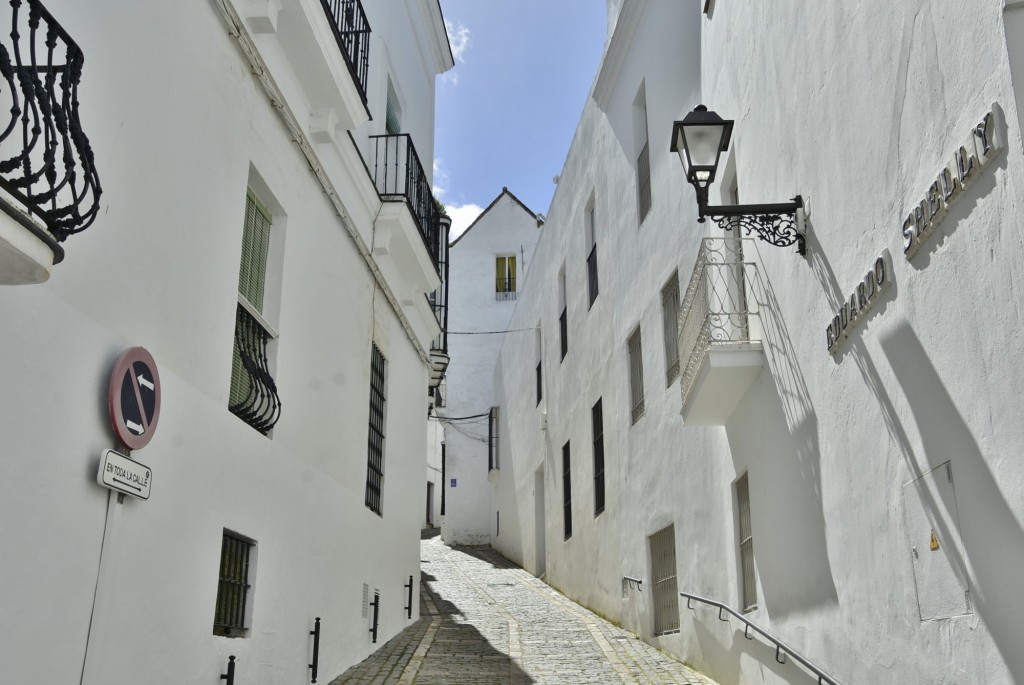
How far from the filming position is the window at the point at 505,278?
2944 cm

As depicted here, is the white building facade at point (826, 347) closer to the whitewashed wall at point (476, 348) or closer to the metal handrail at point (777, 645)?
the metal handrail at point (777, 645)

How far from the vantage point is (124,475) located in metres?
4.81

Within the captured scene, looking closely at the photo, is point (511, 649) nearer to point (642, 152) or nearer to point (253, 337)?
point (253, 337)

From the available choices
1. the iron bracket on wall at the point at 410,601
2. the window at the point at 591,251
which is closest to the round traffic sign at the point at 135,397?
the iron bracket on wall at the point at 410,601

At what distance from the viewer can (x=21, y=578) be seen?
13.1 ft

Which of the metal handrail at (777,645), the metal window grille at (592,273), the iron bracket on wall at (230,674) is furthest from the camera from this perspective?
the metal window grille at (592,273)

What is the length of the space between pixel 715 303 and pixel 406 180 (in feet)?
13.9

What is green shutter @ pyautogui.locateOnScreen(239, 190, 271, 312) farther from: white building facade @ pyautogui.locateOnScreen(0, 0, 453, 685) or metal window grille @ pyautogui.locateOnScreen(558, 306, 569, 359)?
metal window grille @ pyautogui.locateOnScreen(558, 306, 569, 359)

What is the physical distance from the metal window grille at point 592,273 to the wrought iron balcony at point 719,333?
631cm

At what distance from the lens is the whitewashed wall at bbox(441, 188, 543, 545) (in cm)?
2809

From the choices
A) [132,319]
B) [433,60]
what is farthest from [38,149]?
[433,60]

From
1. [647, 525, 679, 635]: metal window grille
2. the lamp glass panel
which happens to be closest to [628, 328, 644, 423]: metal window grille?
[647, 525, 679, 635]: metal window grille

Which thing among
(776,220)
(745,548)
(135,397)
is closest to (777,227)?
(776,220)

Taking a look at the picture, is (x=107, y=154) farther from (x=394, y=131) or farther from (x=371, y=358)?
(x=394, y=131)
